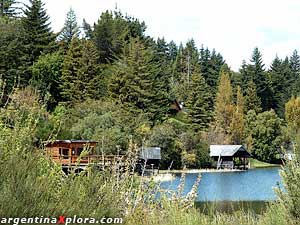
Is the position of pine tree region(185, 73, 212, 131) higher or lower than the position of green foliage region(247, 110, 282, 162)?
higher

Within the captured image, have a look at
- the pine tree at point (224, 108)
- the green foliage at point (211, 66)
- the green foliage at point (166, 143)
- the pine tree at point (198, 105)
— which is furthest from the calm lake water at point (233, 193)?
the green foliage at point (211, 66)

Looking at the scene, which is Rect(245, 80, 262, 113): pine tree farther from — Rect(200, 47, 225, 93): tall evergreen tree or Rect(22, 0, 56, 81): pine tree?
Rect(22, 0, 56, 81): pine tree

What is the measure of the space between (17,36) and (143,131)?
465 inches

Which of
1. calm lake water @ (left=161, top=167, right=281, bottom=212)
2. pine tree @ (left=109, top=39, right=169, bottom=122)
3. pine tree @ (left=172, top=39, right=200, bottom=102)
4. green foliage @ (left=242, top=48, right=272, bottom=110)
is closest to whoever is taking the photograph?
calm lake water @ (left=161, top=167, right=281, bottom=212)

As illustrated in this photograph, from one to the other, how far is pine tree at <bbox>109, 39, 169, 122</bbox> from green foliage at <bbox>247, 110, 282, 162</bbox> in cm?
1343

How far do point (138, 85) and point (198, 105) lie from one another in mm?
9697

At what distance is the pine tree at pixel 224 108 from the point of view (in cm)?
5841

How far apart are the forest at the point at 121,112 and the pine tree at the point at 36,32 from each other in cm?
9

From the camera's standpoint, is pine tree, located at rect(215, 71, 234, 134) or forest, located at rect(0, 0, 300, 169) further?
pine tree, located at rect(215, 71, 234, 134)

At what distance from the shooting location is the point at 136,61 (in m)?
50.0

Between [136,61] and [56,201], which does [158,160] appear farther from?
[56,201]

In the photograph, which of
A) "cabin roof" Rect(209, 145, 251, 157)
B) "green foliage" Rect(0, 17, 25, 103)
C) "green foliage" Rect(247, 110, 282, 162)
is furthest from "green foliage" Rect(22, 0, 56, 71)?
"green foliage" Rect(247, 110, 282, 162)

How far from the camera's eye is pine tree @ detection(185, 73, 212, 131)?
55.6 m

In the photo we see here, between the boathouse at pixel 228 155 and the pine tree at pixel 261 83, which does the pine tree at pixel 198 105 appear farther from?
the pine tree at pixel 261 83
